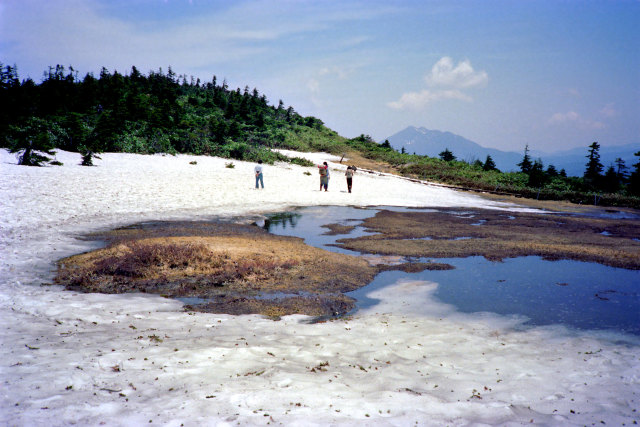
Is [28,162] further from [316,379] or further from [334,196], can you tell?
[316,379]

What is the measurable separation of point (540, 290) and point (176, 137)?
1527 inches

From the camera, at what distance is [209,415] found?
5020 millimetres

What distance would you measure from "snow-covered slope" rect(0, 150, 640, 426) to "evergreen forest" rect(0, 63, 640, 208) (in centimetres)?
2504

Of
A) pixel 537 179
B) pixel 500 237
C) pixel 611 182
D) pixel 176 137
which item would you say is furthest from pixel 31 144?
pixel 611 182

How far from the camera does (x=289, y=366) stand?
662 centimetres

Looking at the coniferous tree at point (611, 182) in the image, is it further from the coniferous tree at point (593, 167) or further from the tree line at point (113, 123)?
the tree line at point (113, 123)

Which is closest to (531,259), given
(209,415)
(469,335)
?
(469,335)

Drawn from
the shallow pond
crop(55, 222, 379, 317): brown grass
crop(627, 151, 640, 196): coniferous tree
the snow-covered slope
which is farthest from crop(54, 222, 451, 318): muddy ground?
crop(627, 151, 640, 196): coniferous tree

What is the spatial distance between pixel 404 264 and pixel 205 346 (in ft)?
27.8

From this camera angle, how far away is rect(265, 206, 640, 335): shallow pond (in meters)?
9.88

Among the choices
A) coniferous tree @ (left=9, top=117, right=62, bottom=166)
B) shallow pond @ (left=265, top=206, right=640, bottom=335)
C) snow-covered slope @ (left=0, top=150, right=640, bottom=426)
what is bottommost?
snow-covered slope @ (left=0, top=150, right=640, bottom=426)

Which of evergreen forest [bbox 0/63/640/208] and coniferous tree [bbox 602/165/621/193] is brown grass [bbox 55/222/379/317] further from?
coniferous tree [bbox 602/165/621/193]

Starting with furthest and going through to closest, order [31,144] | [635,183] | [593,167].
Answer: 1. [593,167]
2. [635,183]
3. [31,144]

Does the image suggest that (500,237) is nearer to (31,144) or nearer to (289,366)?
(289,366)
